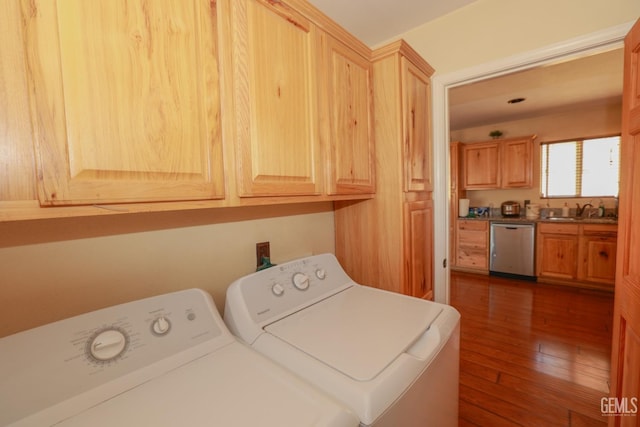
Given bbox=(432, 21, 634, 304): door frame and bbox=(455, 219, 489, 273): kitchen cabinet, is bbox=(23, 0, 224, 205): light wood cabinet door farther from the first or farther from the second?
bbox=(455, 219, 489, 273): kitchen cabinet

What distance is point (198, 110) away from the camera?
2.48 ft

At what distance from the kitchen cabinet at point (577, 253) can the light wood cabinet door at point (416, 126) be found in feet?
10.3

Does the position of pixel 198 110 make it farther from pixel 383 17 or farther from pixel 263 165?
pixel 383 17

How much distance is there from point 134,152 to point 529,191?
5.18m

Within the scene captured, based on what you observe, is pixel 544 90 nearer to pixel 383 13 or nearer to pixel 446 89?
pixel 446 89

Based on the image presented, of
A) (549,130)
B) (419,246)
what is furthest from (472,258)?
(419,246)

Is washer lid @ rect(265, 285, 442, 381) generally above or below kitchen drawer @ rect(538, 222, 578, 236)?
above

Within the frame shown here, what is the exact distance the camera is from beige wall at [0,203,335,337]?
2.44 feet

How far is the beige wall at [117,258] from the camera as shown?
0.74 meters

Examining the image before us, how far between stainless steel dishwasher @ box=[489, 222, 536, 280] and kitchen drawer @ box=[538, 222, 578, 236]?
0.10 m

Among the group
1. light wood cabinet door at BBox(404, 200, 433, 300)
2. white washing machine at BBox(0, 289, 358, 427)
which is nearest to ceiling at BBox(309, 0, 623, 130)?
light wood cabinet door at BBox(404, 200, 433, 300)

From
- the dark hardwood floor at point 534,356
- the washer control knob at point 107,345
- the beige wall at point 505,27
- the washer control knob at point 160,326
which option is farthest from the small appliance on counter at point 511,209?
the washer control knob at point 107,345

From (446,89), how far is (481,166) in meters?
3.27

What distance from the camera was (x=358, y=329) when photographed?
3.00 ft
